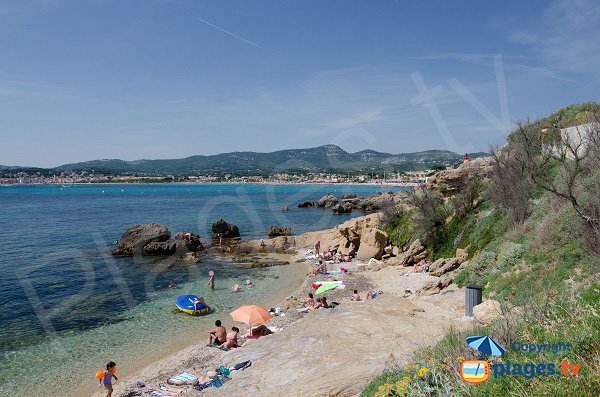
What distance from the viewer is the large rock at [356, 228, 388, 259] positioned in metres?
30.0

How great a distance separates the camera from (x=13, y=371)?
13633 mm

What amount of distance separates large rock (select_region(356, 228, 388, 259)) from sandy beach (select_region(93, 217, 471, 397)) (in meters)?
12.8

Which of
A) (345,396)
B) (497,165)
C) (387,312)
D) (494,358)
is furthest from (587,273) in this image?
(497,165)

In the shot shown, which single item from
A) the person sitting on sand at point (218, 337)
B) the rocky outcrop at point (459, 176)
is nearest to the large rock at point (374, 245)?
the rocky outcrop at point (459, 176)

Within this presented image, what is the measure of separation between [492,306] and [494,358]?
5596mm

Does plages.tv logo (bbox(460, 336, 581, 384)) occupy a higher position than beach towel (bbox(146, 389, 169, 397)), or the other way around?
plages.tv logo (bbox(460, 336, 581, 384))

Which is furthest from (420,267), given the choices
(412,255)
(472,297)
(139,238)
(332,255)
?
(139,238)

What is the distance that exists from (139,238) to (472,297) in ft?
102

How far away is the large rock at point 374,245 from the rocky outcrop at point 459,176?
18.5ft

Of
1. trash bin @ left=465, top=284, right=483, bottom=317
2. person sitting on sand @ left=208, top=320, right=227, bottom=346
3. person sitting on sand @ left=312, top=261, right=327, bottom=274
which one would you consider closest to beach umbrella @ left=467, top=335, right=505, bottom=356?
trash bin @ left=465, top=284, right=483, bottom=317

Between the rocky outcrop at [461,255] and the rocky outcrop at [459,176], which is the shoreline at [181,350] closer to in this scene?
the rocky outcrop at [461,255]

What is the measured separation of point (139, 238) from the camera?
35.6 m

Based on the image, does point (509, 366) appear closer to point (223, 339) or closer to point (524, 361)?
point (524, 361)

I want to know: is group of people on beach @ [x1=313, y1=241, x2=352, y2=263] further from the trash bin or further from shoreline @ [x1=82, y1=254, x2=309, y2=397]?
the trash bin
